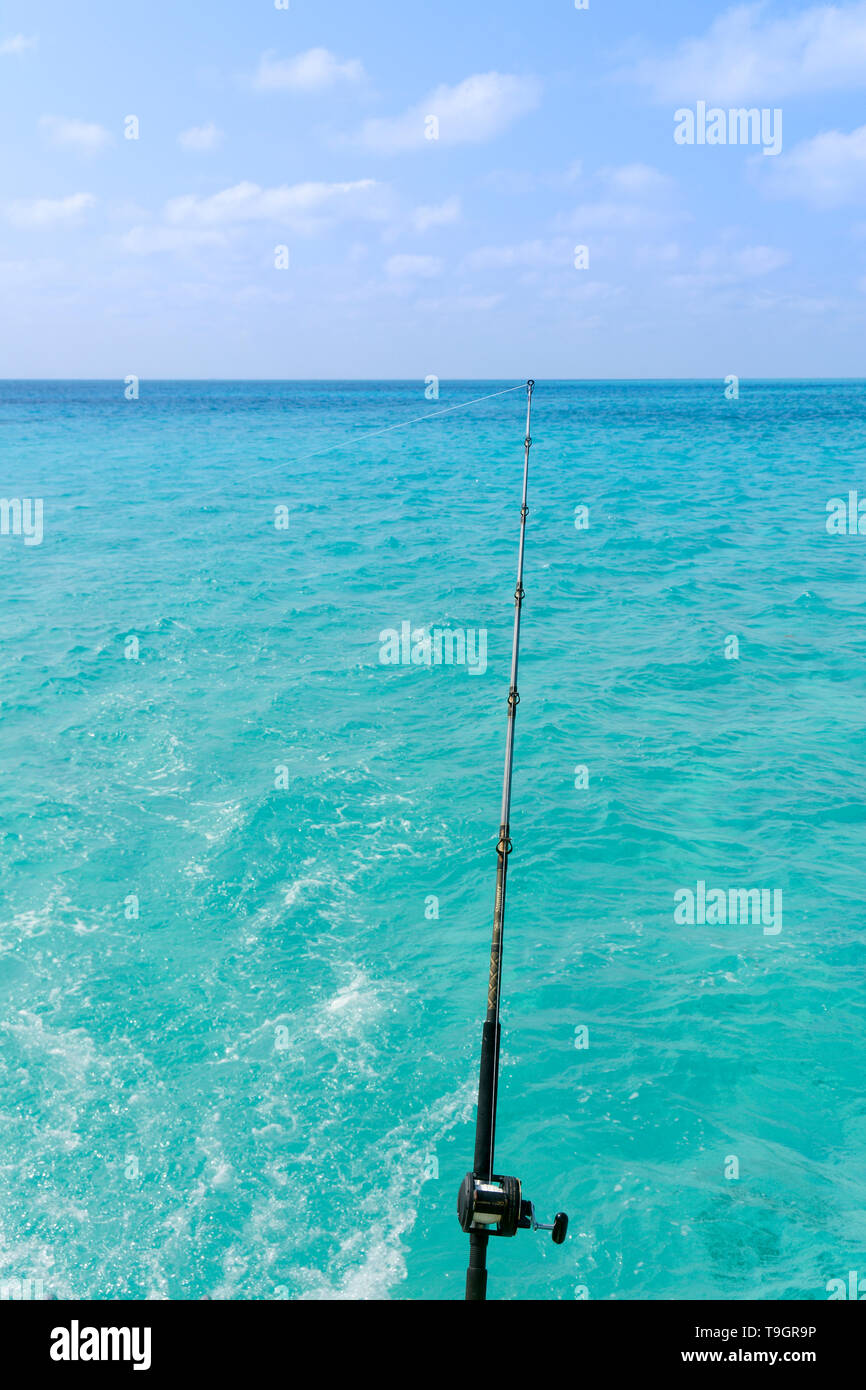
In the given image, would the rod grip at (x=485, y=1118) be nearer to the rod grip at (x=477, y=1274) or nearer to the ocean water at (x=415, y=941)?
the rod grip at (x=477, y=1274)

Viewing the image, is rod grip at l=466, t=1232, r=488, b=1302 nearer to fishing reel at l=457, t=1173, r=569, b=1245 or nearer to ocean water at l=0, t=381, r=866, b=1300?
fishing reel at l=457, t=1173, r=569, b=1245

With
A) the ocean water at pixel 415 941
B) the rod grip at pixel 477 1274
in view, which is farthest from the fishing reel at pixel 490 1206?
the ocean water at pixel 415 941

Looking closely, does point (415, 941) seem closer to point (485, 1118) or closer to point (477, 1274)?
point (485, 1118)

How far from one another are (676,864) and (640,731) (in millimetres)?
4949

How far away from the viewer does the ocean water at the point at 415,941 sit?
882 centimetres

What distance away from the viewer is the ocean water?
28.9 ft

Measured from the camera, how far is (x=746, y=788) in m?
16.7

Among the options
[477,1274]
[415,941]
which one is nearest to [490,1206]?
[477,1274]

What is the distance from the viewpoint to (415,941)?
12906 millimetres

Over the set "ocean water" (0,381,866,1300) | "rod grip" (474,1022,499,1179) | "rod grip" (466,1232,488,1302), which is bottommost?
"ocean water" (0,381,866,1300)

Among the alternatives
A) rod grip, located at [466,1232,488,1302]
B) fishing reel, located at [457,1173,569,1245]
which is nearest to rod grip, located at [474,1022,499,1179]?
fishing reel, located at [457,1173,569,1245]

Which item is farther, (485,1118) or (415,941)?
(415,941)
